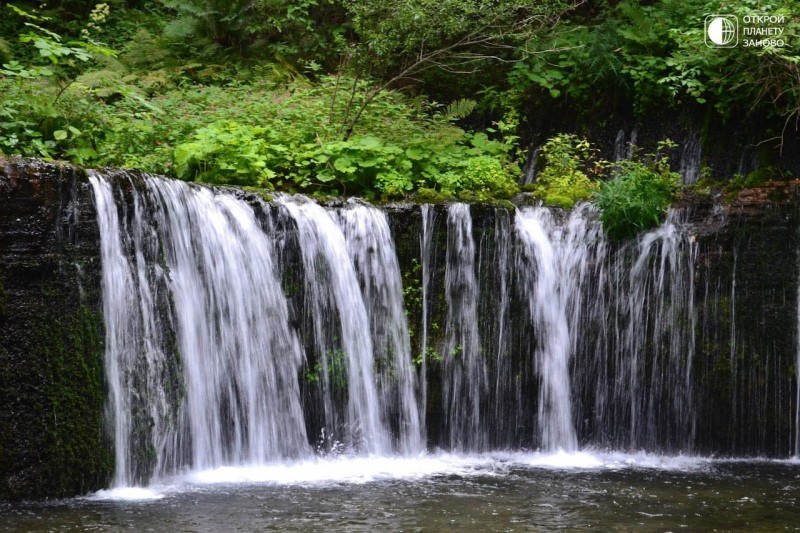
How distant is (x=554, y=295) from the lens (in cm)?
938

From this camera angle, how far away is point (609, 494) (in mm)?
6863

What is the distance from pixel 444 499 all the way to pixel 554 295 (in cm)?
349

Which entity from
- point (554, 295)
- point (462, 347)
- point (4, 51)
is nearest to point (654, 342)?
point (554, 295)

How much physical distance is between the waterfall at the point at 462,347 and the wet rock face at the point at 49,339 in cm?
370

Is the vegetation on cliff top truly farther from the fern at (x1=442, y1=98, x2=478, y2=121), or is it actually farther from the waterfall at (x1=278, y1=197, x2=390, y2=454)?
the waterfall at (x1=278, y1=197, x2=390, y2=454)

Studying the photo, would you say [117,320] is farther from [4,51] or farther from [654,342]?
[4,51]

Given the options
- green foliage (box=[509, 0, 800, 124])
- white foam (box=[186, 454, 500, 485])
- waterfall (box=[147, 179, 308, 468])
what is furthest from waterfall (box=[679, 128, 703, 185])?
waterfall (box=[147, 179, 308, 468])

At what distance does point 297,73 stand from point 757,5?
270 inches

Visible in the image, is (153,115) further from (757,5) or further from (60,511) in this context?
(757,5)

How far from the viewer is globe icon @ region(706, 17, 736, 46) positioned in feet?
35.4

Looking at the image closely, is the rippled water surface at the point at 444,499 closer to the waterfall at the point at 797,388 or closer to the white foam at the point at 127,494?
the white foam at the point at 127,494

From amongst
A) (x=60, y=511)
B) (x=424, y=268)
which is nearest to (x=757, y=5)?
(x=424, y=268)

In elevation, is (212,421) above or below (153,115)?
below

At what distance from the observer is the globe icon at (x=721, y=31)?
1079cm
